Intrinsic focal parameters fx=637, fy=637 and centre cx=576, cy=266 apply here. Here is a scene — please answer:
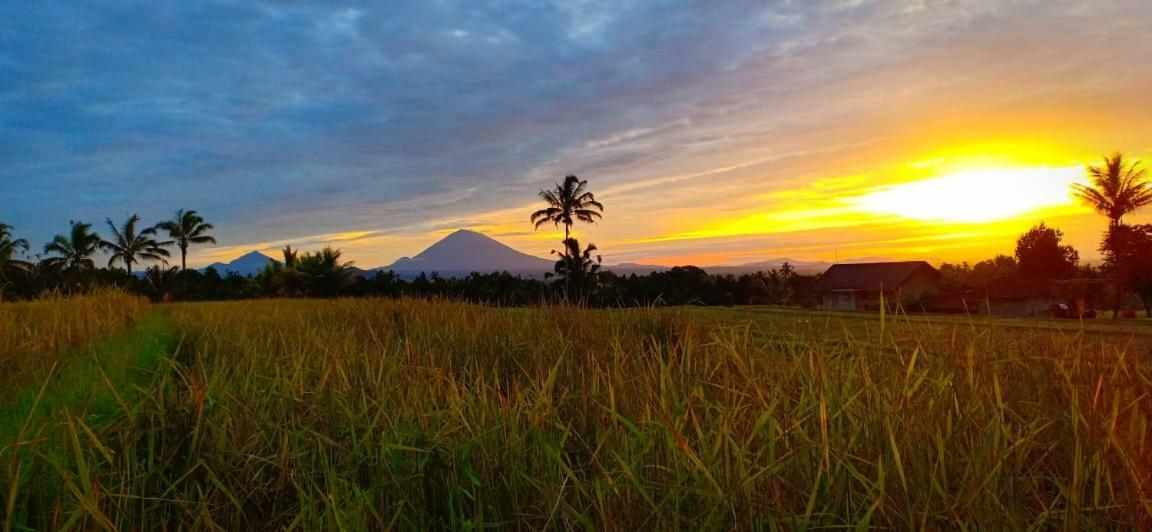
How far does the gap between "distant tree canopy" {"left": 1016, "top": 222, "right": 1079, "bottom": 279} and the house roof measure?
41.0 ft

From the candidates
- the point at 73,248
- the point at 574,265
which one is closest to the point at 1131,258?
the point at 574,265

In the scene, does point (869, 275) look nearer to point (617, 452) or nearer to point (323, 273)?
point (323, 273)

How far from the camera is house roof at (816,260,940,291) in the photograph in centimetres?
4284

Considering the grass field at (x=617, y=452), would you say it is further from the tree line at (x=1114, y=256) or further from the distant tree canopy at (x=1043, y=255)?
the distant tree canopy at (x=1043, y=255)

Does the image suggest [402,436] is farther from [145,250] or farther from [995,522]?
[145,250]

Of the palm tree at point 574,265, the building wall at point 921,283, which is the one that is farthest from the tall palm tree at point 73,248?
the building wall at point 921,283

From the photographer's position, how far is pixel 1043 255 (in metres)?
51.8

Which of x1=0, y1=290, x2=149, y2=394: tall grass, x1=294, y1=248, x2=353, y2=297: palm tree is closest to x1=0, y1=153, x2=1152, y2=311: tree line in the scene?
x1=294, y1=248, x2=353, y2=297: palm tree

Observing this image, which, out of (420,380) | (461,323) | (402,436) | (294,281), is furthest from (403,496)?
(294,281)

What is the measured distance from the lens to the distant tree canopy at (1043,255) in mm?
50625

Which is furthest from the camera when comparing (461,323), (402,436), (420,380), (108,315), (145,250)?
(145,250)

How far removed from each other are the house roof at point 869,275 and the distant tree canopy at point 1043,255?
1250 centimetres

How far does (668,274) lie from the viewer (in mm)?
42969

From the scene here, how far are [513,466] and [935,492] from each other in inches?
60.0
